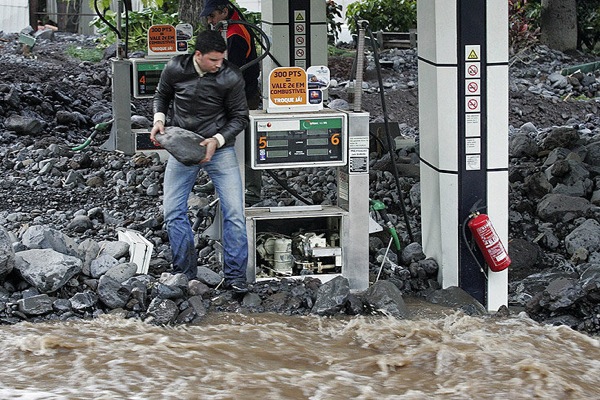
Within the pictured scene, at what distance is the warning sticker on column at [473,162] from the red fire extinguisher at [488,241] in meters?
0.37

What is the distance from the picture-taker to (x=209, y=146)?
8609 millimetres

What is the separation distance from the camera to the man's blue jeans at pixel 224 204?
→ 29.0 ft

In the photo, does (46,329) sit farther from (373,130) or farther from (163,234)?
(373,130)

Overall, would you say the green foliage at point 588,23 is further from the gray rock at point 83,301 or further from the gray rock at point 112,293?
the gray rock at point 83,301

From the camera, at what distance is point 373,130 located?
15.4 metres

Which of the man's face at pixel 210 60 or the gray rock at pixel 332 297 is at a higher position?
the man's face at pixel 210 60

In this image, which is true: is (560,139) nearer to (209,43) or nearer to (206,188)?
(206,188)

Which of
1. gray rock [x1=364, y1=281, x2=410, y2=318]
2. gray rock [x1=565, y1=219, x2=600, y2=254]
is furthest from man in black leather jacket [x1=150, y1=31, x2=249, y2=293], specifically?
gray rock [x1=565, y1=219, x2=600, y2=254]

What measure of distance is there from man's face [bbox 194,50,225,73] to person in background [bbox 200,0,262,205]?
10.1 ft

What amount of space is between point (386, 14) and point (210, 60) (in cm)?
2050

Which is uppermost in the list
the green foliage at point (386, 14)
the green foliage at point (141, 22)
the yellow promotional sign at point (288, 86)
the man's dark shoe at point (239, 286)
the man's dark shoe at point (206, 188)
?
the green foliage at point (386, 14)

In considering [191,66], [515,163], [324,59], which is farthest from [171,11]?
[191,66]

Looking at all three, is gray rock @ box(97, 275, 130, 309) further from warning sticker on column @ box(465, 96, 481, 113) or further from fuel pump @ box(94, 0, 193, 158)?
fuel pump @ box(94, 0, 193, 158)

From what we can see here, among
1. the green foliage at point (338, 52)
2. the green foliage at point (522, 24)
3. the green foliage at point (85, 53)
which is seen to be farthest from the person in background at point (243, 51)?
the green foliage at point (522, 24)
